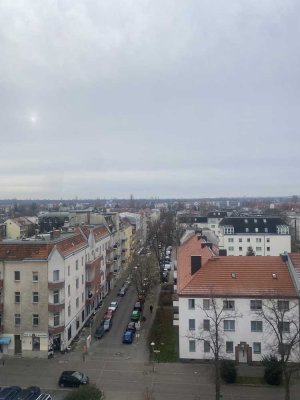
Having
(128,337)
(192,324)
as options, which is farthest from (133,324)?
(192,324)

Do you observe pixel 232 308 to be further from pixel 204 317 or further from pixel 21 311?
pixel 21 311

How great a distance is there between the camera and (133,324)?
44656 millimetres

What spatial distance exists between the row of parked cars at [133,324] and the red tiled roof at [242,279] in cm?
848

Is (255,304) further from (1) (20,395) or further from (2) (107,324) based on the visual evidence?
(1) (20,395)

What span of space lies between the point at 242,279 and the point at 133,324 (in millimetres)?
14182

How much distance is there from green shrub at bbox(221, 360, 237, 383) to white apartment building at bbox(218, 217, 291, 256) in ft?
174

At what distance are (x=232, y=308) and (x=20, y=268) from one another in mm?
19194

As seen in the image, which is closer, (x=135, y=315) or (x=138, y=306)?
(x=135, y=315)

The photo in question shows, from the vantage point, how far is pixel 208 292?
1406 inches

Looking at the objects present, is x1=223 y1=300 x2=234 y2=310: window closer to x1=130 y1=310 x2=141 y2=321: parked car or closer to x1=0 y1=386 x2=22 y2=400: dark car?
x1=130 y1=310 x2=141 y2=321: parked car

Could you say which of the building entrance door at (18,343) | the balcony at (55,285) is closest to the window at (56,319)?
the balcony at (55,285)

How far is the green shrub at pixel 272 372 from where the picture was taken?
3064cm

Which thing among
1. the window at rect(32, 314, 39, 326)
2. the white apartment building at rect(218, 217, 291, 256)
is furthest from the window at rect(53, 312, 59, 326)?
the white apartment building at rect(218, 217, 291, 256)

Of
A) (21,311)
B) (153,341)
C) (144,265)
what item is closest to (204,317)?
(153,341)
